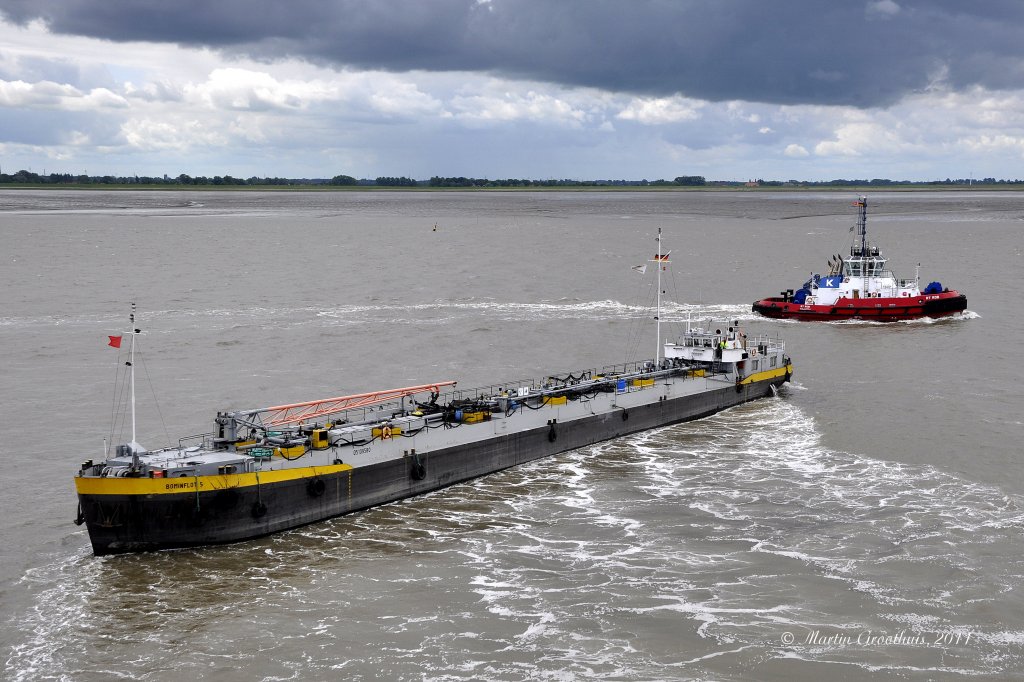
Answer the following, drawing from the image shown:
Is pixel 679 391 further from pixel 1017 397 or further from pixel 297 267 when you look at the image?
pixel 297 267

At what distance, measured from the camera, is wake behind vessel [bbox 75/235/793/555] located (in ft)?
93.7

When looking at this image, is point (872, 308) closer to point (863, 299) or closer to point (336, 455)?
point (863, 299)

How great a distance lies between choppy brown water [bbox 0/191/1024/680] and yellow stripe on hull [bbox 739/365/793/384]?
1.36m

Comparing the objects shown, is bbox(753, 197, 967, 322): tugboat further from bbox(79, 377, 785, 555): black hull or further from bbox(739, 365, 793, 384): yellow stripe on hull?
bbox(79, 377, 785, 555): black hull

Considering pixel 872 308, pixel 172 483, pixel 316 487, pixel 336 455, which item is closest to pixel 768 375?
pixel 336 455

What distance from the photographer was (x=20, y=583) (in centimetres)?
2623

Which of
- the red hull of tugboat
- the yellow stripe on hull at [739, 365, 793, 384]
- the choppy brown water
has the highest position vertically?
the red hull of tugboat

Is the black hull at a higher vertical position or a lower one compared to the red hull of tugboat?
lower

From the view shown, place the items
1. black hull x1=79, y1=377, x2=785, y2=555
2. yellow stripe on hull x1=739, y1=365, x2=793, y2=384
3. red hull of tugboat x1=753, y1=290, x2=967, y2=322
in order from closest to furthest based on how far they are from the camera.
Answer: black hull x1=79, y1=377, x2=785, y2=555
yellow stripe on hull x1=739, y1=365, x2=793, y2=384
red hull of tugboat x1=753, y1=290, x2=967, y2=322

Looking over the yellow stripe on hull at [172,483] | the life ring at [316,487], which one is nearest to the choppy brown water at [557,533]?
the life ring at [316,487]

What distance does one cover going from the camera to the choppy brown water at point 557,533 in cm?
2314

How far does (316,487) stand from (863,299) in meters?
57.7

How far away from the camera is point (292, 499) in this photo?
101ft

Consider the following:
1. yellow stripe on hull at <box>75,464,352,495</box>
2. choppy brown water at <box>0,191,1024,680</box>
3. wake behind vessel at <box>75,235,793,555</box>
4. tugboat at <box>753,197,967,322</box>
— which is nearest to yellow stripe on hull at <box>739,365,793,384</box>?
choppy brown water at <box>0,191,1024,680</box>
